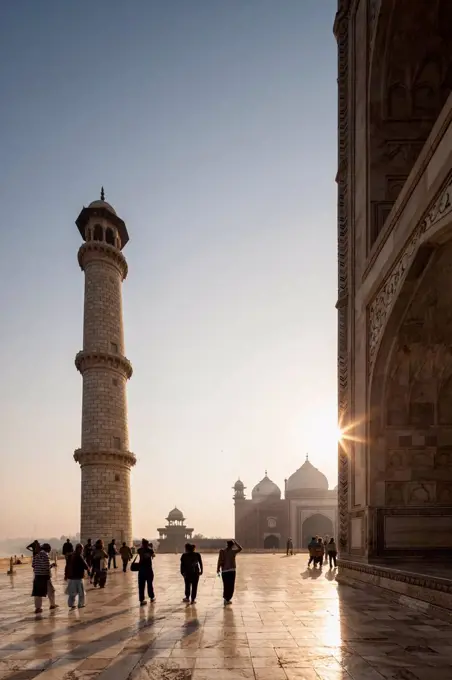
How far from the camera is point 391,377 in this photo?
589 inches

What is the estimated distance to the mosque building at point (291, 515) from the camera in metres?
66.3

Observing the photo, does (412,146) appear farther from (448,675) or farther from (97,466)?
(97,466)

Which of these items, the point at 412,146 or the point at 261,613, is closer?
the point at 261,613

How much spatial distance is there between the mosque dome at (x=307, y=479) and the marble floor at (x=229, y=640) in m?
57.7

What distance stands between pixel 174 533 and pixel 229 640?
183ft

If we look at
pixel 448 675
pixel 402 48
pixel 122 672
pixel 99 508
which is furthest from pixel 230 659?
pixel 99 508

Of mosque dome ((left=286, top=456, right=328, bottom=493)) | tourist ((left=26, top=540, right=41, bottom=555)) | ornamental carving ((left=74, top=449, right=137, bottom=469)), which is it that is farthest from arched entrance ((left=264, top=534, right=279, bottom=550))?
tourist ((left=26, top=540, right=41, bottom=555))

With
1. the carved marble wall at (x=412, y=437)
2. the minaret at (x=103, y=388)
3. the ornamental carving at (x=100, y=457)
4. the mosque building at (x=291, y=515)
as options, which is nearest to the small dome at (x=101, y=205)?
the minaret at (x=103, y=388)

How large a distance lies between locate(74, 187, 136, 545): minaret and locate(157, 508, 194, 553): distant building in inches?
1032

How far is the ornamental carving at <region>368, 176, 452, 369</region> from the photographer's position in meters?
10.6

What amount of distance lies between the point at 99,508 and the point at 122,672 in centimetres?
2769

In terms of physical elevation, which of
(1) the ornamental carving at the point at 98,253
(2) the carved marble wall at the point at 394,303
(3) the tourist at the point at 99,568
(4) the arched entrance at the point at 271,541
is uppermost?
(1) the ornamental carving at the point at 98,253

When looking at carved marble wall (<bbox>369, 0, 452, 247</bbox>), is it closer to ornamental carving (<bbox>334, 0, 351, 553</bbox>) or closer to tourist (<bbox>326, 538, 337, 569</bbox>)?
ornamental carving (<bbox>334, 0, 351, 553</bbox>)

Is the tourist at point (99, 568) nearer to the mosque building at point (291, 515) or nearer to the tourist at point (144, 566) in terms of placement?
the tourist at point (144, 566)
